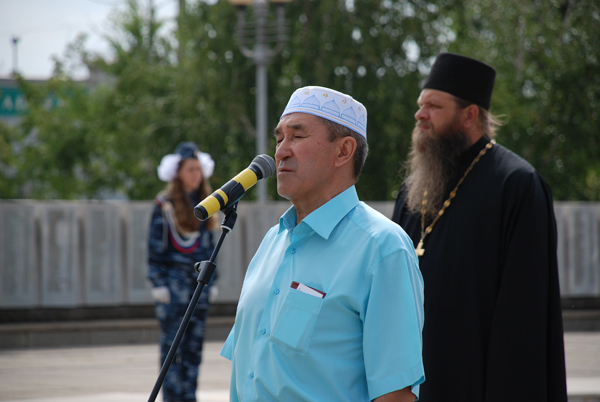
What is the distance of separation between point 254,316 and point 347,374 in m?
0.36

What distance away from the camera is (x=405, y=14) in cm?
1898

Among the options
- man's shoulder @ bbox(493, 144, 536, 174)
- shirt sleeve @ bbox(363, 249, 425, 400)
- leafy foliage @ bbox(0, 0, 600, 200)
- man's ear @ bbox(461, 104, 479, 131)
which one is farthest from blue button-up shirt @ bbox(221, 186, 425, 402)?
leafy foliage @ bbox(0, 0, 600, 200)

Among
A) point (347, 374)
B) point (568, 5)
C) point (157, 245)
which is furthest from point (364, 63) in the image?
point (347, 374)

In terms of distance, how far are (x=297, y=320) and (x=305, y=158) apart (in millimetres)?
497

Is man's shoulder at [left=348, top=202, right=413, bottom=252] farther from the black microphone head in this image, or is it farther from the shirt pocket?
the black microphone head

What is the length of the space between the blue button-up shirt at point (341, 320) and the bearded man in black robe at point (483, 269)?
1081 millimetres

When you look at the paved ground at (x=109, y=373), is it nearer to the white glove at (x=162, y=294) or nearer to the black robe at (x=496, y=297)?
the white glove at (x=162, y=294)

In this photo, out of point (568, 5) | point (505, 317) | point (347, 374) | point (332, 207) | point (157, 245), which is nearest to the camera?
point (347, 374)

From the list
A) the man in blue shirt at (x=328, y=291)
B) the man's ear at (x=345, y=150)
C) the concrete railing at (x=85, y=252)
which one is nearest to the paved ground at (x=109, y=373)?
the concrete railing at (x=85, y=252)

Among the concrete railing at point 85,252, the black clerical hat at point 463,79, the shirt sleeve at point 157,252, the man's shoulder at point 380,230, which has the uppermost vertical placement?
the black clerical hat at point 463,79

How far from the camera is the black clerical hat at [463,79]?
3.82m

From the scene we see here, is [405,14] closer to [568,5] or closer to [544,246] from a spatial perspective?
[568,5]

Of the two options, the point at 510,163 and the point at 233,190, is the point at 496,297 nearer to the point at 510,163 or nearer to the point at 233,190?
the point at 510,163

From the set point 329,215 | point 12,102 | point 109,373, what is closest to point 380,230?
point 329,215
